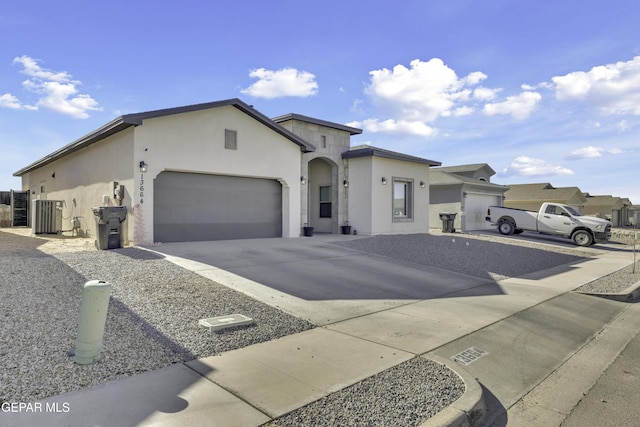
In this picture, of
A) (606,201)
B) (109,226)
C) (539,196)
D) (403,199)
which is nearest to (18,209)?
(109,226)

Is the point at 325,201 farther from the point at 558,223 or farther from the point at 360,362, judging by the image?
the point at 360,362

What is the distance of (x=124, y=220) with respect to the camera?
1140 centimetres

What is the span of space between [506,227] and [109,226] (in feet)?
65.0

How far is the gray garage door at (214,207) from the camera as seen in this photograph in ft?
41.9

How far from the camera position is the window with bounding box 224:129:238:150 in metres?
13.9

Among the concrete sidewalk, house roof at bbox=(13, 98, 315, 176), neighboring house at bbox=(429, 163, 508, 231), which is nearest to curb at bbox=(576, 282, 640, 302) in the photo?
the concrete sidewalk

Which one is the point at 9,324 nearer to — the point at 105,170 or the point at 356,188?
the point at 105,170

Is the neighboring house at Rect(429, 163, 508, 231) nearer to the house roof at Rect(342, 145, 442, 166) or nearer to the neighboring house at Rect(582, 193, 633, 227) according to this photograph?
the house roof at Rect(342, 145, 442, 166)

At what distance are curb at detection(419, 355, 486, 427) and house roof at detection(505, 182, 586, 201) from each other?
1490 inches

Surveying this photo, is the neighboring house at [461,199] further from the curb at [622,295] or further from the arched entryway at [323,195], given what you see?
the curb at [622,295]

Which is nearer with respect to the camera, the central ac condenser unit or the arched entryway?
the central ac condenser unit

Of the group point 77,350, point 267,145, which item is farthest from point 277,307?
point 267,145

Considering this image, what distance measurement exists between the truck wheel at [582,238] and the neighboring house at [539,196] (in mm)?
18130

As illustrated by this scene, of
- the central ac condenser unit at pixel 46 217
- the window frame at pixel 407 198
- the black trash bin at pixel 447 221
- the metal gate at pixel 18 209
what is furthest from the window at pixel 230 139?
the metal gate at pixel 18 209
